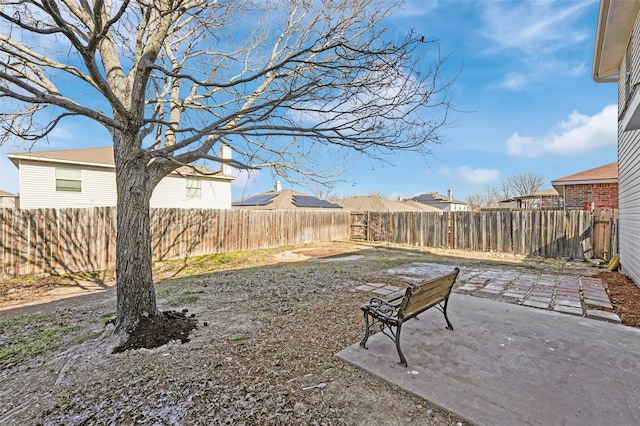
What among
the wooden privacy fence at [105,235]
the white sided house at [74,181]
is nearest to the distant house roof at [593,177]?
the wooden privacy fence at [105,235]

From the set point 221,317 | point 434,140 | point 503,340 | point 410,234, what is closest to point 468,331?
point 503,340

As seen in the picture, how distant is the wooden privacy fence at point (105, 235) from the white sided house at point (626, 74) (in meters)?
10.7

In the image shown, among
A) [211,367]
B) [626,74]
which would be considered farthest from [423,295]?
[626,74]

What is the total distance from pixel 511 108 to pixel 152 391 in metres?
12.5

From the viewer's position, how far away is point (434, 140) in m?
3.64

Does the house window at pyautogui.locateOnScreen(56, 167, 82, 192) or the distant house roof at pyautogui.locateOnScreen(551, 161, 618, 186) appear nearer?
the distant house roof at pyautogui.locateOnScreen(551, 161, 618, 186)

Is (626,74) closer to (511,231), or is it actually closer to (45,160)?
(511,231)

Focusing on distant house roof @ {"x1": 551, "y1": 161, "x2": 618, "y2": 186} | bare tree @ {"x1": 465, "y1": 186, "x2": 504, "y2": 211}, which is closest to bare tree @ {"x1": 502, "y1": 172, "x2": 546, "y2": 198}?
bare tree @ {"x1": 465, "y1": 186, "x2": 504, "y2": 211}

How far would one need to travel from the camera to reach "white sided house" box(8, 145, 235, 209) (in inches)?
462

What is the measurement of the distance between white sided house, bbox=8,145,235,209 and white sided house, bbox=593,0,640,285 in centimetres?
1087

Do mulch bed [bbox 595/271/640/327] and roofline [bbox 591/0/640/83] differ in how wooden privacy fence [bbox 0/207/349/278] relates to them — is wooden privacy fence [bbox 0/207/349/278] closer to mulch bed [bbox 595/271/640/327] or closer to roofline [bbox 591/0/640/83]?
mulch bed [bbox 595/271/640/327]

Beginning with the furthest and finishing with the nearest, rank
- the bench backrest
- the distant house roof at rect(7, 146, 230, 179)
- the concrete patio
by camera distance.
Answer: the distant house roof at rect(7, 146, 230, 179) → the bench backrest → the concrete patio

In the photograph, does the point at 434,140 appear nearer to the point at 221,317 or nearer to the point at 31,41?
the point at 221,317

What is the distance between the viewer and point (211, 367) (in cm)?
272
